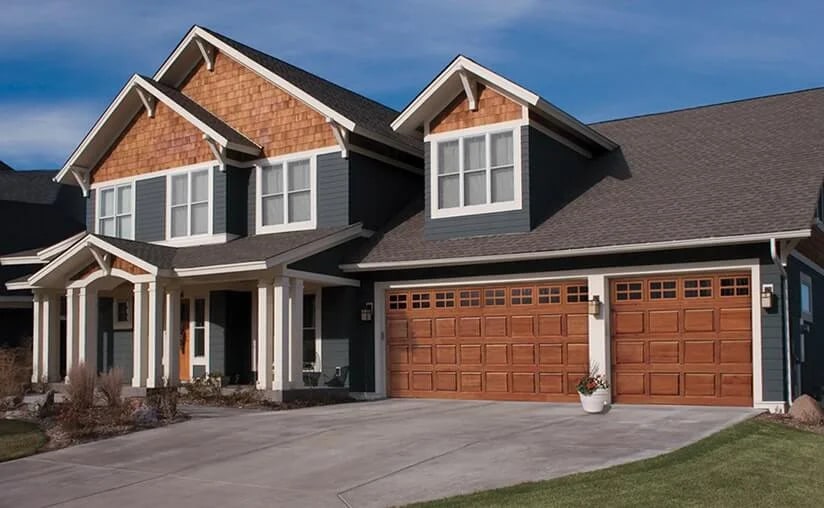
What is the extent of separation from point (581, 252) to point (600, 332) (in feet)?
5.01

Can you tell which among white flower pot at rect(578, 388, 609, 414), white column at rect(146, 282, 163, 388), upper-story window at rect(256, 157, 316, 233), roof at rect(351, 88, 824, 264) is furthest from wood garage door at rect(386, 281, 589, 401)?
white column at rect(146, 282, 163, 388)

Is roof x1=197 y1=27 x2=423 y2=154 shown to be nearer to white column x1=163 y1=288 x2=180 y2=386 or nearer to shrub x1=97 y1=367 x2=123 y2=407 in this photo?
white column x1=163 y1=288 x2=180 y2=386

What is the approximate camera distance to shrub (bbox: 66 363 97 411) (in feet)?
50.8

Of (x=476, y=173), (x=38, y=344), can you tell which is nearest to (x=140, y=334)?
(x=38, y=344)

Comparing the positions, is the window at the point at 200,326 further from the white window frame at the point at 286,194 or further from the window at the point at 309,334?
the window at the point at 309,334

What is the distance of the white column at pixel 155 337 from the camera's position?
19016 mm

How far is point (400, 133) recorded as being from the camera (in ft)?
65.9

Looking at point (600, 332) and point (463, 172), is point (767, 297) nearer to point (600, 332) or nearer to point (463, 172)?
point (600, 332)

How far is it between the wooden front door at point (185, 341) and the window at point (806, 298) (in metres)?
13.8

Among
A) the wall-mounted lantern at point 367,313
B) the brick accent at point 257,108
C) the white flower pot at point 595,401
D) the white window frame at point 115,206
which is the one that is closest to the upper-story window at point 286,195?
the brick accent at point 257,108

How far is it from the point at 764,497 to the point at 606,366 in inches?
307

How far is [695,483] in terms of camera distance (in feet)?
31.3

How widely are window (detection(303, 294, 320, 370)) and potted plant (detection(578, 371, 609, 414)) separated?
6.71 m

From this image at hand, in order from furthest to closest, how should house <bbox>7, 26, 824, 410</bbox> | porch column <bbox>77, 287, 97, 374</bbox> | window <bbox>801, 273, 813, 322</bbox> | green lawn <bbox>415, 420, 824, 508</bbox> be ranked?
1. porch column <bbox>77, 287, 97, 374</bbox>
2. window <bbox>801, 273, 813, 322</bbox>
3. house <bbox>7, 26, 824, 410</bbox>
4. green lawn <bbox>415, 420, 824, 508</bbox>
